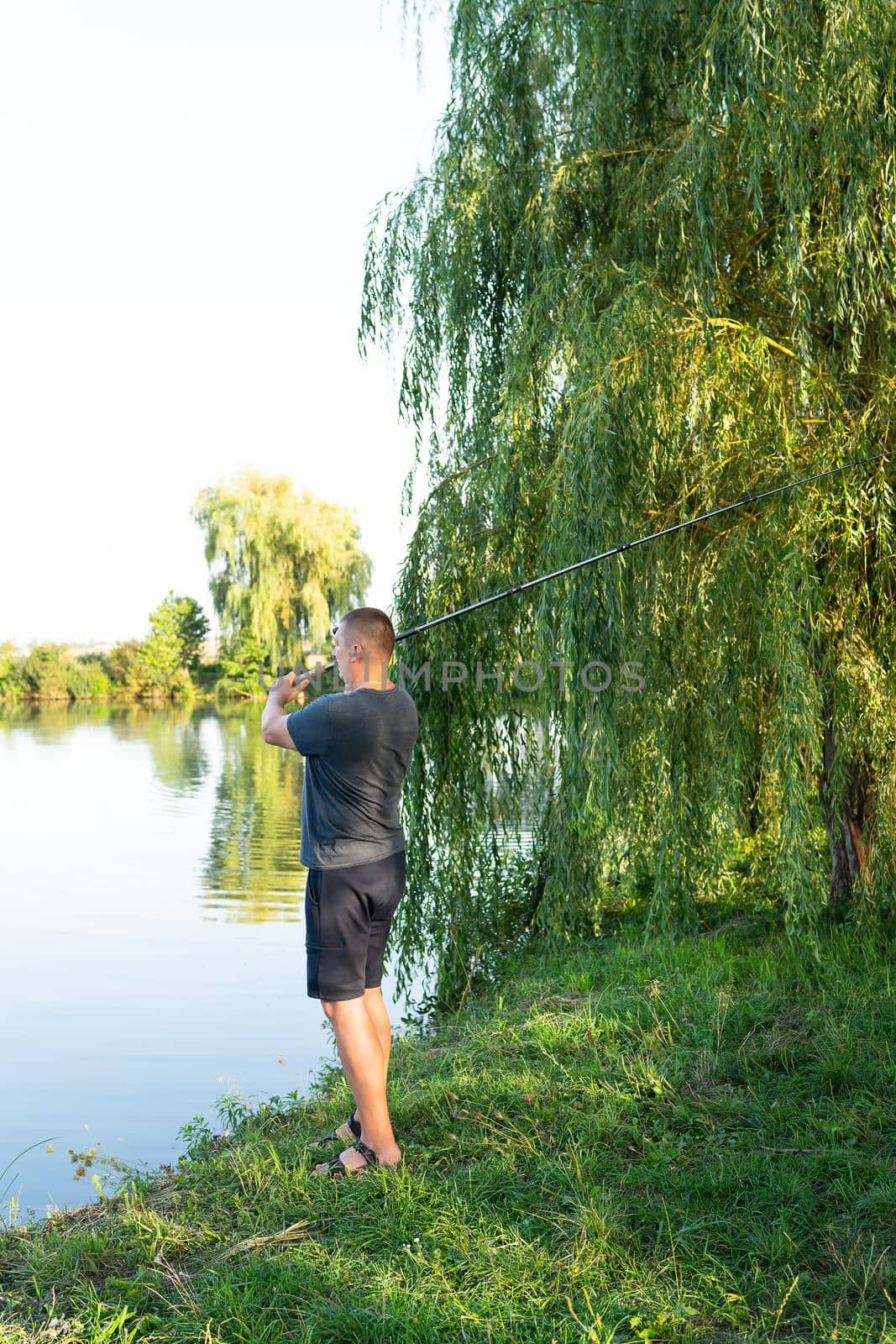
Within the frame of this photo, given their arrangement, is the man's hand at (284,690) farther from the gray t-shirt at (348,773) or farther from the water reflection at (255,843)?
the water reflection at (255,843)

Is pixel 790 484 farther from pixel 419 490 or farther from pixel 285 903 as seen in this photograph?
pixel 285 903

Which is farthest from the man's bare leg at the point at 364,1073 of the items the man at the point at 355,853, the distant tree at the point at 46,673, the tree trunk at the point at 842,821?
the distant tree at the point at 46,673

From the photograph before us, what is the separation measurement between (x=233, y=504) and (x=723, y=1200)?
30300 millimetres

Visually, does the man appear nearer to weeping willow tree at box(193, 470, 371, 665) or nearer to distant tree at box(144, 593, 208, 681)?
weeping willow tree at box(193, 470, 371, 665)

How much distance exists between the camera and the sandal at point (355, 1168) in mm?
3543

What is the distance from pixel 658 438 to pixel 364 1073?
3045 mm

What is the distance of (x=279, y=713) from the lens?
146 inches

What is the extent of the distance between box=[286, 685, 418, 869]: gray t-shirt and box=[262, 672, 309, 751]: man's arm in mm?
59

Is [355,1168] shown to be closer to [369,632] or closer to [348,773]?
[348,773]

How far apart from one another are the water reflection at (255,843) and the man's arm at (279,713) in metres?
6.13

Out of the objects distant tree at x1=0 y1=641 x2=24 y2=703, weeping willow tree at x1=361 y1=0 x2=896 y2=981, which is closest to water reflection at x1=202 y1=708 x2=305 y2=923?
weeping willow tree at x1=361 y1=0 x2=896 y2=981

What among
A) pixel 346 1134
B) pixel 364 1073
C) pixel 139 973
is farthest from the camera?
pixel 139 973

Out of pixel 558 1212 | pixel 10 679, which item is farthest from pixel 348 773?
pixel 10 679

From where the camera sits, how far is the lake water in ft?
18.8
